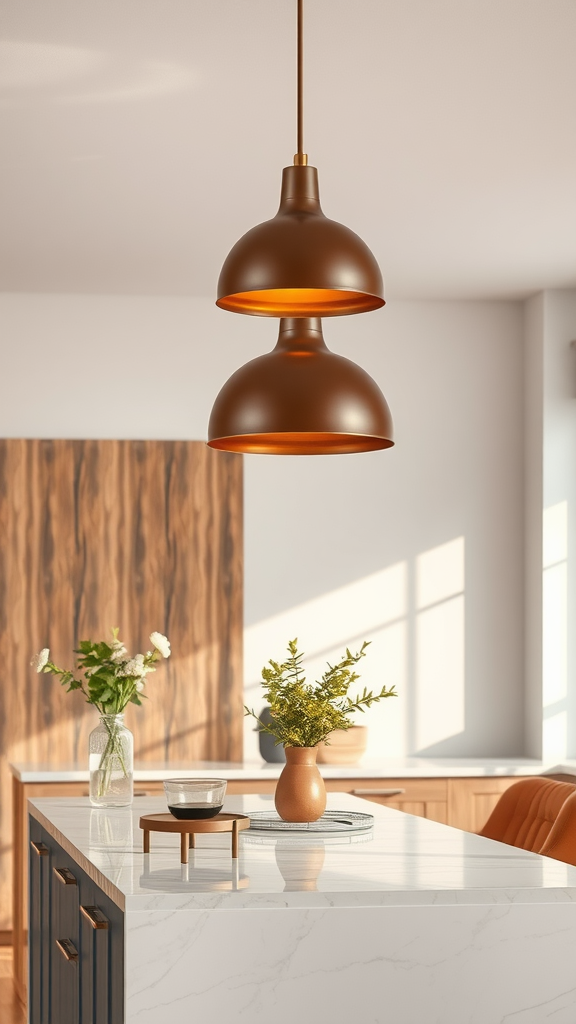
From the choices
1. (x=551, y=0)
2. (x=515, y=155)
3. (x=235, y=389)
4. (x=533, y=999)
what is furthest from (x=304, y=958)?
(x=515, y=155)

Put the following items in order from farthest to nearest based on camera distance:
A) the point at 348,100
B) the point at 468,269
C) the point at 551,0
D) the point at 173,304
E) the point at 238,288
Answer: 1. the point at 173,304
2. the point at 468,269
3. the point at 348,100
4. the point at 551,0
5. the point at 238,288

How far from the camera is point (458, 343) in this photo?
243 inches

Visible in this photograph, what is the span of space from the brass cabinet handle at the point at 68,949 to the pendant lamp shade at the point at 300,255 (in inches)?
58.1

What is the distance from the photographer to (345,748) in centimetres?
550

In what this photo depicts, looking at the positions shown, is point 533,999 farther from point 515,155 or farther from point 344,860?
point 515,155

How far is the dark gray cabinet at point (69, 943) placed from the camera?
229 cm

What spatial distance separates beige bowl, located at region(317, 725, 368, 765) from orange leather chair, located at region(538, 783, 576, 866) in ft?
7.57

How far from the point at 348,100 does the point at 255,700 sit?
10.1 feet

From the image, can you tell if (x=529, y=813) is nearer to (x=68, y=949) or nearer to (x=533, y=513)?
(x=68, y=949)

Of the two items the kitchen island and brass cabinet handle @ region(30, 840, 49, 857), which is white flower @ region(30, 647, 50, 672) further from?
the kitchen island

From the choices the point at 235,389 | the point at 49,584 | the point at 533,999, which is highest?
the point at 235,389

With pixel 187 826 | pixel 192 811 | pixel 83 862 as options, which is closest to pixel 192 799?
pixel 192 811

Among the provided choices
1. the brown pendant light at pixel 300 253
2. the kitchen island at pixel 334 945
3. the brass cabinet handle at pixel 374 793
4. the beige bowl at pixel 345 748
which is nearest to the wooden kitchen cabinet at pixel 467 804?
the brass cabinet handle at pixel 374 793

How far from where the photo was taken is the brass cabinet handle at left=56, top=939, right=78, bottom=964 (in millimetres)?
2771
